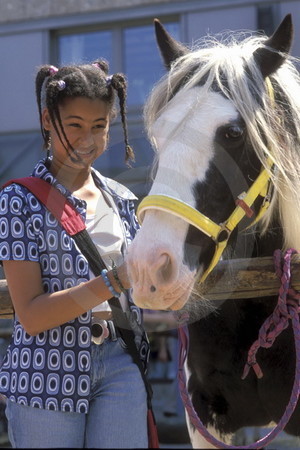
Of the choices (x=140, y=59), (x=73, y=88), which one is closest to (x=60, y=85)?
(x=73, y=88)

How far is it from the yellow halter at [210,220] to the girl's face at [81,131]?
0.30 m

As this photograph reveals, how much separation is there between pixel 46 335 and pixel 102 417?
10.6 inches

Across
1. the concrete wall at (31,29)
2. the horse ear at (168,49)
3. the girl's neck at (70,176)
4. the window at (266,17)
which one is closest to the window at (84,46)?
the concrete wall at (31,29)

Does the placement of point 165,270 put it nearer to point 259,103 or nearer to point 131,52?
point 259,103

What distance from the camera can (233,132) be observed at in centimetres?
223

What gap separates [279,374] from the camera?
8.31ft

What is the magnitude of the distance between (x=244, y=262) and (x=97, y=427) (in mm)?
678

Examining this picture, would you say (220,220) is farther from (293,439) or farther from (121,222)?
(293,439)

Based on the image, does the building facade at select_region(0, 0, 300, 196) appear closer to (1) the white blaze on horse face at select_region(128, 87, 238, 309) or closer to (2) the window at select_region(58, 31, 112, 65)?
(2) the window at select_region(58, 31, 112, 65)

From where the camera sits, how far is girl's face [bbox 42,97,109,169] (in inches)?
89.4

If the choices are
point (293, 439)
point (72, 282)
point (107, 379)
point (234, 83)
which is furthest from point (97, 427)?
point (234, 83)

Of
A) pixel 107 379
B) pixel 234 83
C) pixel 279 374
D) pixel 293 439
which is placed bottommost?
pixel 293 439

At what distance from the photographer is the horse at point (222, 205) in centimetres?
204

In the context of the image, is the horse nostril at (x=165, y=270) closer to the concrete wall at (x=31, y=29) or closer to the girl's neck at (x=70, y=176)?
the girl's neck at (x=70, y=176)
